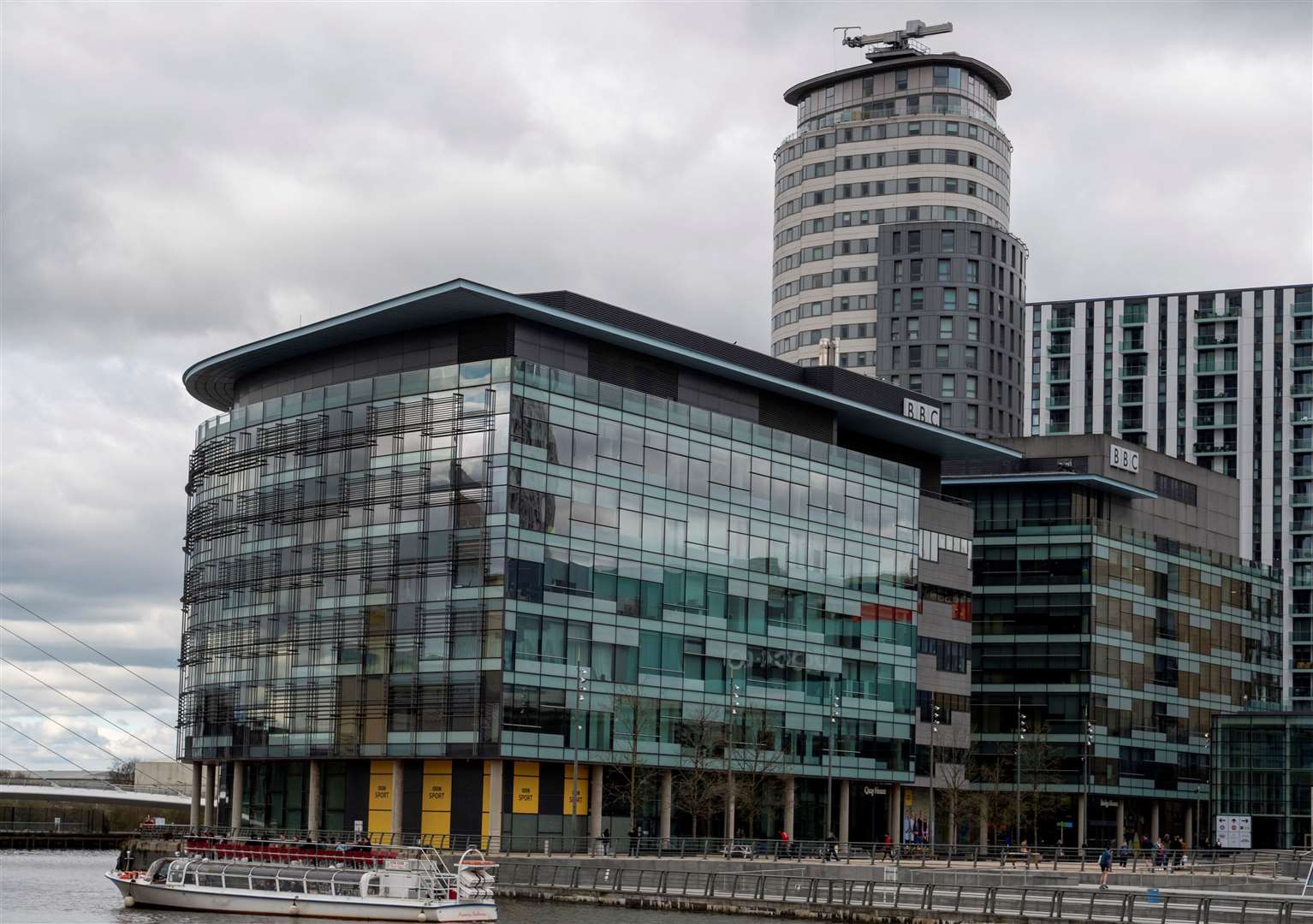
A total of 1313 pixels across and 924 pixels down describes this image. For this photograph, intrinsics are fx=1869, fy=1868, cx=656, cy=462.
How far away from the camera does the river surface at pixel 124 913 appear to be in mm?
59719

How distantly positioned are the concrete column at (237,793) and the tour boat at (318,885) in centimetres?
3180

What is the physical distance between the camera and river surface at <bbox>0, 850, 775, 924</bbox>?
59.7m

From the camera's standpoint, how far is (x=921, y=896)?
5844cm

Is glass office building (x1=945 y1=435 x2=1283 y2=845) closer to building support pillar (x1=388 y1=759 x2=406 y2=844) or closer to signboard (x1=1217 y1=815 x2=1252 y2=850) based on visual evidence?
signboard (x1=1217 y1=815 x2=1252 y2=850)

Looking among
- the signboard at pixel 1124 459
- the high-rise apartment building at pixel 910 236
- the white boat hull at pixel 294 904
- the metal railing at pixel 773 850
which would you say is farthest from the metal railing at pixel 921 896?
the high-rise apartment building at pixel 910 236

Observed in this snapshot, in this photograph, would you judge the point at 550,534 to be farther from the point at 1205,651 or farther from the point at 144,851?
the point at 1205,651

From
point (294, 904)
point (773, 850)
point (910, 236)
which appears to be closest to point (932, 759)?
point (773, 850)

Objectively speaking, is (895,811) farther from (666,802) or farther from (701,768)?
(666,802)

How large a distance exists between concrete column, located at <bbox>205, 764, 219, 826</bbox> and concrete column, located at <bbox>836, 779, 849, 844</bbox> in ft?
121

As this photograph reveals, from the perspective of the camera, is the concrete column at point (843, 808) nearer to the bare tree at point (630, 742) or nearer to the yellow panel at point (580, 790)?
the bare tree at point (630, 742)

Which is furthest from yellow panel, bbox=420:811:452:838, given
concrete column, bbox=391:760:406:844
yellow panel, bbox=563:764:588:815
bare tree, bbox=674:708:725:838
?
bare tree, bbox=674:708:725:838

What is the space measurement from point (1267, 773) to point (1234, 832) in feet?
70.1

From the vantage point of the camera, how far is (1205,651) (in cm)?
14788

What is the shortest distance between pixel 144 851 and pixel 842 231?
113094mm
